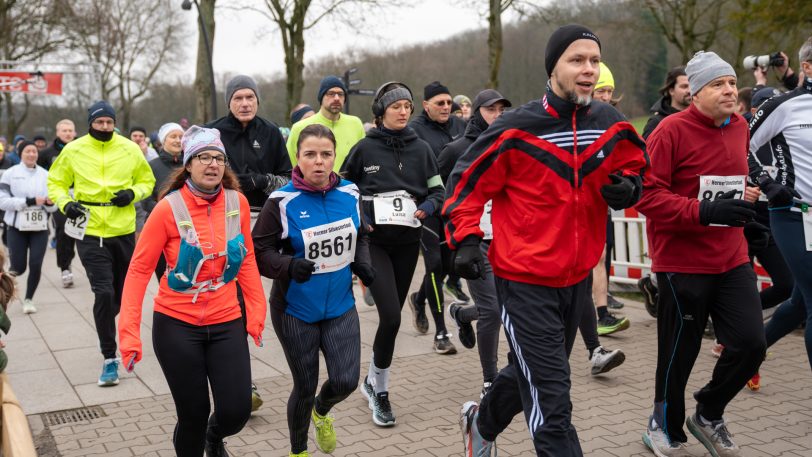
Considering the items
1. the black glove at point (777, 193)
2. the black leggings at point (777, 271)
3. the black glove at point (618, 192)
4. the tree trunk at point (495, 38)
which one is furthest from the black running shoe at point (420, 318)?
the tree trunk at point (495, 38)

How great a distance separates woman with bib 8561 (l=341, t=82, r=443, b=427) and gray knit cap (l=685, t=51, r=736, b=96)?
78.3 inches

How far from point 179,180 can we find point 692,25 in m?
25.4

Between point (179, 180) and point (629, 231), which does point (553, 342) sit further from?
point (629, 231)

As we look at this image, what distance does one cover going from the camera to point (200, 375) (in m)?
4.28

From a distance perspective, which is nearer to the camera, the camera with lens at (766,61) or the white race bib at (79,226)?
the white race bib at (79,226)

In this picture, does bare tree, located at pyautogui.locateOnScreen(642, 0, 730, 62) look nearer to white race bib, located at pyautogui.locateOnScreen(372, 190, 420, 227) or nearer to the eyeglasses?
white race bib, located at pyautogui.locateOnScreen(372, 190, 420, 227)

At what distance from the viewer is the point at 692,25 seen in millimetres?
27156

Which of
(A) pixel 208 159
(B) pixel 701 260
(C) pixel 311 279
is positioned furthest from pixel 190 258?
(B) pixel 701 260

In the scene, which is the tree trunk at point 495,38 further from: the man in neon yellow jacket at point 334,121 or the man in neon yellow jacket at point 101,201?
the man in neon yellow jacket at point 101,201

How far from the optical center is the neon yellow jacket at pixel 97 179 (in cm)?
724

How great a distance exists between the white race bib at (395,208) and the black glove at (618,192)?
7.37ft

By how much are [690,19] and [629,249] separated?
19.8 meters

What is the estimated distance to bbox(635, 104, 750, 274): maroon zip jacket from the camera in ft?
15.4

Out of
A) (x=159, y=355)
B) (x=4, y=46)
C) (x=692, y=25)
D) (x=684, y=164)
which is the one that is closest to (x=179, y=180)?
(x=159, y=355)
